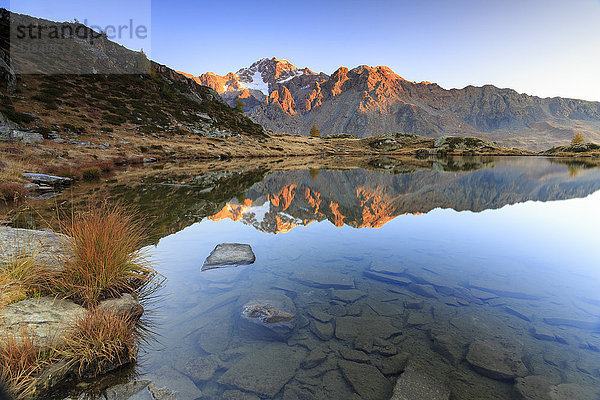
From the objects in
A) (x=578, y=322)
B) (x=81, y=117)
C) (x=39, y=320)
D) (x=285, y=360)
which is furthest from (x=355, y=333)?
(x=81, y=117)

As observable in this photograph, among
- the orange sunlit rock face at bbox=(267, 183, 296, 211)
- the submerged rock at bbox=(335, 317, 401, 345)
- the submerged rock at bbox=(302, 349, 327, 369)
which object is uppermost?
the orange sunlit rock face at bbox=(267, 183, 296, 211)

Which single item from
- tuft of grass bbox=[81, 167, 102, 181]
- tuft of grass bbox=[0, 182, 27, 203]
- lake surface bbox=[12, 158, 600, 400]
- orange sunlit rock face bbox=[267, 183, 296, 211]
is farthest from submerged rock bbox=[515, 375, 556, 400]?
tuft of grass bbox=[81, 167, 102, 181]

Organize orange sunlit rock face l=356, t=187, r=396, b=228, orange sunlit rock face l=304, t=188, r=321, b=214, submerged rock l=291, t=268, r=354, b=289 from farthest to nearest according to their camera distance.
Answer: orange sunlit rock face l=304, t=188, r=321, b=214
orange sunlit rock face l=356, t=187, r=396, b=228
submerged rock l=291, t=268, r=354, b=289

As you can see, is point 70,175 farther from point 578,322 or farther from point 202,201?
point 578,322

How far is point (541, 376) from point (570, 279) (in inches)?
228

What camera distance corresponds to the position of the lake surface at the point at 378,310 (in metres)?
4.45

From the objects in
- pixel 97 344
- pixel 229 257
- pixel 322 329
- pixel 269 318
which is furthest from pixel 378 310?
pixel 97 344

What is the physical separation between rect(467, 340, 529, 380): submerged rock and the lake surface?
0.07ft

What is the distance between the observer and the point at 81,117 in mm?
48531

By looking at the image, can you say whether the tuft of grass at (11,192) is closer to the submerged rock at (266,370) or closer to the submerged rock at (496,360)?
the submerged rock at (266,370)

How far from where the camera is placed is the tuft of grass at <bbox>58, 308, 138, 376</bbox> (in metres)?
4.14

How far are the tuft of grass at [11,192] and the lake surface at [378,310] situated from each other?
7.41 m

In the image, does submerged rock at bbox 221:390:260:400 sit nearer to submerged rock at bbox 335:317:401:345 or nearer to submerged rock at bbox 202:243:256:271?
submerged rock at bbox 335:317:401:345

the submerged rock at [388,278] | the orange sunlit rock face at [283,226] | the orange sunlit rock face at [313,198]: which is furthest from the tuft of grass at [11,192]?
the submerged rock at [388,278]
